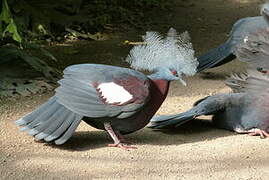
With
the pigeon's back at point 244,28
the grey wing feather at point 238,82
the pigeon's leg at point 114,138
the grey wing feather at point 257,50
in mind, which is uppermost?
the grey wing feather at point 257,50

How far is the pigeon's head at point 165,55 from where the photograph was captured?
4305 mm

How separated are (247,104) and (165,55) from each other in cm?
92

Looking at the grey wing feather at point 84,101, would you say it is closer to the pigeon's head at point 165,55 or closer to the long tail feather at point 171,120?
the pigeon's head at point 165,55

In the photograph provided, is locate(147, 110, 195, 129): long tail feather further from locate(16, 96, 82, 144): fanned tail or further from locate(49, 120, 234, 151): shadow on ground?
locate(16, 96, 82, 144): fanned tail

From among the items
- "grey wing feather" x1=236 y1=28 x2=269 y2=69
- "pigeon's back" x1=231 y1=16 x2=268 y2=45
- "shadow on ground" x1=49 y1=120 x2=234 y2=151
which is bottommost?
"shadow on ground" x1=49 y1=120 x2=234 y2=151

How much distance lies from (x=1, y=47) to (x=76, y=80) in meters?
2.02

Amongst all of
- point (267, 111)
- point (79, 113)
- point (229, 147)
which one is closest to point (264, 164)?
point (229, 147)

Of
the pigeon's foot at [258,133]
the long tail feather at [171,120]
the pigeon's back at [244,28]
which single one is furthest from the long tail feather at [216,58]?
the pigeon's foot at [258,133]

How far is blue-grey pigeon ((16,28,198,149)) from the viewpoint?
410cm

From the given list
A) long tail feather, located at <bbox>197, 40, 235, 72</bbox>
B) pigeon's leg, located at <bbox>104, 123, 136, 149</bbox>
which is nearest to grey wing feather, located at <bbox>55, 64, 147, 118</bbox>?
pigeon's leg, located at <bbox>104, 123, 136, 149</bbox>

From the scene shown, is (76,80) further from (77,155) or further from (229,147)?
(229,147)

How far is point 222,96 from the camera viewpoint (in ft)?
16.1

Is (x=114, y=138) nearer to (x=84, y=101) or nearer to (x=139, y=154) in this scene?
(x=139, y=154)

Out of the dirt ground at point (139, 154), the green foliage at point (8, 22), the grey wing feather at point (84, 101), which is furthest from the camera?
the green foliage at point (8, 22)
